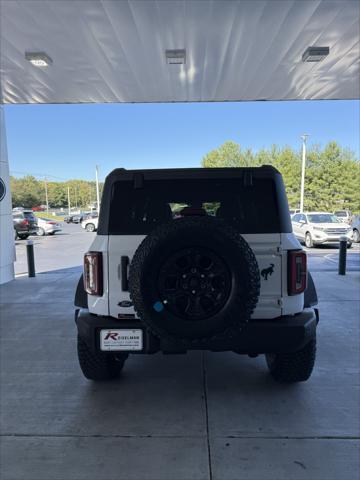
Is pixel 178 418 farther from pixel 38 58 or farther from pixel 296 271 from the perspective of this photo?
pixel 38 58

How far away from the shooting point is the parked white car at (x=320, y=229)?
14898 mm

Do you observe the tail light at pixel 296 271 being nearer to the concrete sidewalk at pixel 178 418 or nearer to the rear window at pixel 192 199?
the rear window at pixel 192 199

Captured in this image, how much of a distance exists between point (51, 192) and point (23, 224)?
10493 cm

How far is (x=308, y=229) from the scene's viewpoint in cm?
1546

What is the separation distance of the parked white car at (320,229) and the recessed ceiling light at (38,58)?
12.3 m

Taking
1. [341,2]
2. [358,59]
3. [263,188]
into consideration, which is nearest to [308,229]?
[358,59]

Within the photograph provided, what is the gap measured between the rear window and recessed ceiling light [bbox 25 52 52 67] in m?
3.97

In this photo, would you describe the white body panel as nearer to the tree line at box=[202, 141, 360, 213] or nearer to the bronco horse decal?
the bronco horse decal

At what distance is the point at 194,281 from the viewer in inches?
94.2

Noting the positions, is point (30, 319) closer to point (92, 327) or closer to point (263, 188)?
point (92, 327)

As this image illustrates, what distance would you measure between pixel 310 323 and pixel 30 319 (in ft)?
14.3

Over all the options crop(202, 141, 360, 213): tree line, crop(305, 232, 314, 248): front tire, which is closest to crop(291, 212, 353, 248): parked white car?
crop(305, 232, 314, 248): front tire

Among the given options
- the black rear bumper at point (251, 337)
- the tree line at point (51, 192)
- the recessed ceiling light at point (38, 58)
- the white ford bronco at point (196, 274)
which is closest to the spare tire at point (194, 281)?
the white ford bronco at point (196, 274)

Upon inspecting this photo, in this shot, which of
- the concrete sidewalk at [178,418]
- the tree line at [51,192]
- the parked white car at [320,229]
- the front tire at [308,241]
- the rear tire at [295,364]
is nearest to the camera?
the concrete sidewalk at [178,418]
